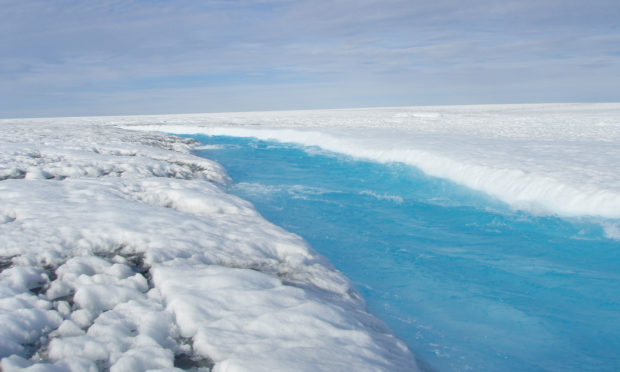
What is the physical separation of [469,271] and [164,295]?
364cm

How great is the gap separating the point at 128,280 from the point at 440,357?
241 cm

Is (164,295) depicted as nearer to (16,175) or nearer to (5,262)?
(5,262)

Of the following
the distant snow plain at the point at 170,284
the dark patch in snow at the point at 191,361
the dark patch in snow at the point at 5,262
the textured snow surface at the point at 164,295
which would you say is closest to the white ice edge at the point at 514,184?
the distant snow plain at the point at 170,284

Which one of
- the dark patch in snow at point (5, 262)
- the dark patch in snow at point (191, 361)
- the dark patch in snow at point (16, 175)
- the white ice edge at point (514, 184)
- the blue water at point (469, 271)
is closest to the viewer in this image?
the dark patch in snow at point (191, 361)

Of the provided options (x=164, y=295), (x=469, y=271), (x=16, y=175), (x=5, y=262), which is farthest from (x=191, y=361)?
(x=16, y=175)

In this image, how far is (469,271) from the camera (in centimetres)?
491

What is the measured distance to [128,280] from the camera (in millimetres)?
2898

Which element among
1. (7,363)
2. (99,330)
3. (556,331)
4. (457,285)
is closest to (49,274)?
(99,330)

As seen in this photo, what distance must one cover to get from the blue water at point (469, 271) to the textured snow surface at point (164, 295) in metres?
0.87

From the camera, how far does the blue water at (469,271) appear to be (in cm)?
342

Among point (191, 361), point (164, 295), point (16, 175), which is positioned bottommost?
point (191, 361)

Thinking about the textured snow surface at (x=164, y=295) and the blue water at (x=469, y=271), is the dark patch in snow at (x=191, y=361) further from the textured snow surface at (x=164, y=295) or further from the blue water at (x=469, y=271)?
the blue water at (x=469, y=271)

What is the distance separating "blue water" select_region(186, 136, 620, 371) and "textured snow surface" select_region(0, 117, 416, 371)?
0.87 m

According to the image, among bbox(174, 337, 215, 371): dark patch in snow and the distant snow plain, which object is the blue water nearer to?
the distant snow plain
